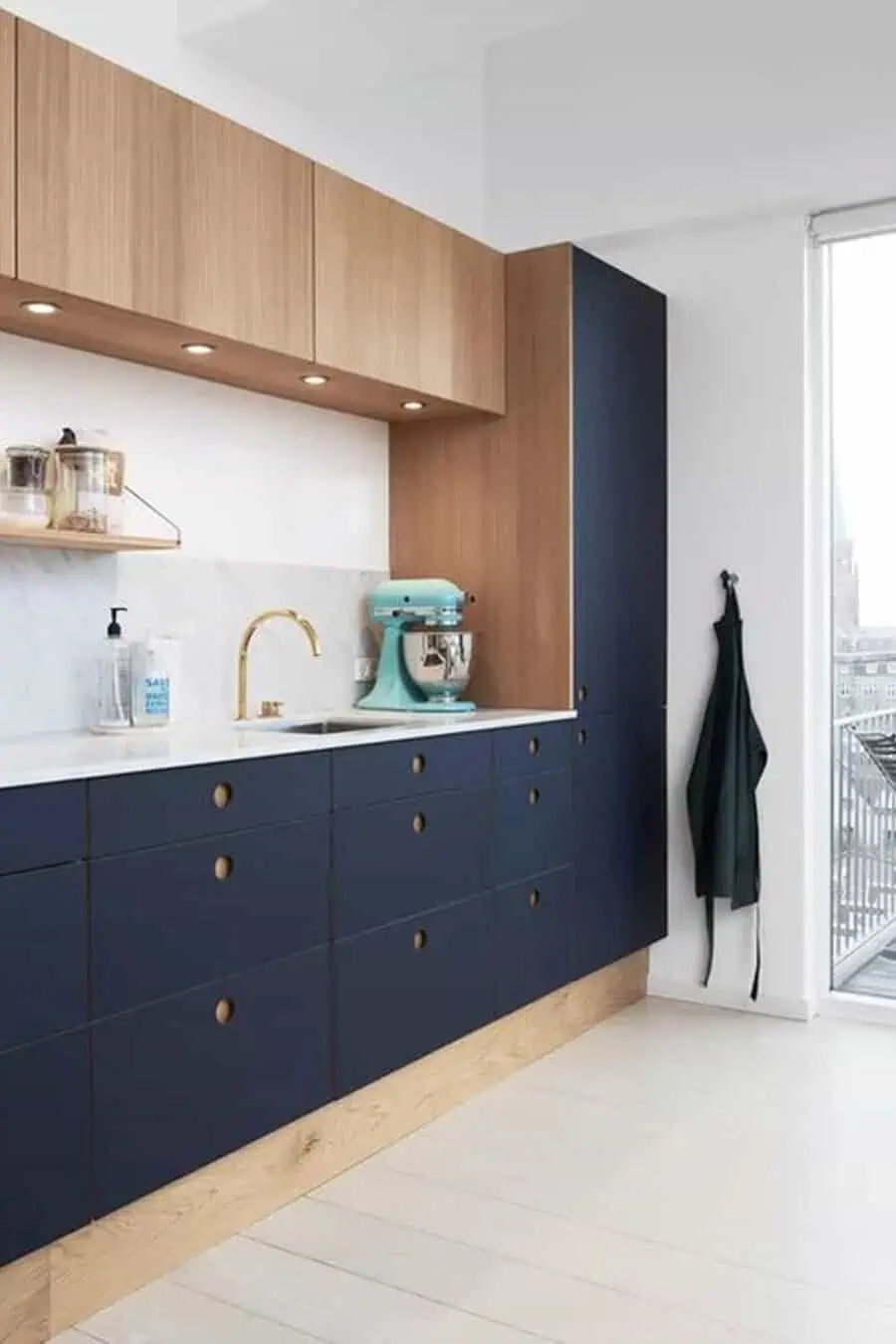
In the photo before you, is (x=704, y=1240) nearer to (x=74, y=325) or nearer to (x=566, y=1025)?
(x=566, y=1025)

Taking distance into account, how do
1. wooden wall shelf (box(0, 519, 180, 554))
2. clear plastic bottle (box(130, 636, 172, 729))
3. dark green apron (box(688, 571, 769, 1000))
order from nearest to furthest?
1. wooden wall shelf (box(0, 519, 180, 554))
2. clear plastic bottle (box(130, 636, 172, 729))
3. dark green apron (box(688, 571, 769, 1000))

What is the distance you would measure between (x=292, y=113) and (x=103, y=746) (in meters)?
2.04

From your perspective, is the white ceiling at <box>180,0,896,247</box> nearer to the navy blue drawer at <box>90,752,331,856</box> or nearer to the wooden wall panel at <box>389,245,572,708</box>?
the wooden wall panel at <box>389,245,572,708</box>

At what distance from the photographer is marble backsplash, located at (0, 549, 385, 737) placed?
2832mm

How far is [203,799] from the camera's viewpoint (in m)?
2.38

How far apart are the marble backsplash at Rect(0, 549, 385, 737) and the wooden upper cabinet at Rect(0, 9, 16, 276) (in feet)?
2.24

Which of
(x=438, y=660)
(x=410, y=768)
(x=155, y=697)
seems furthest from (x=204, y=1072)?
(x=438, y=660)

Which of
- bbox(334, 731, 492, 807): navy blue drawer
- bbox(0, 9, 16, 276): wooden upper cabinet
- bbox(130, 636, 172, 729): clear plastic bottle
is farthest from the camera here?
bbox(130, 636, 172, 729): clear plastic bottle

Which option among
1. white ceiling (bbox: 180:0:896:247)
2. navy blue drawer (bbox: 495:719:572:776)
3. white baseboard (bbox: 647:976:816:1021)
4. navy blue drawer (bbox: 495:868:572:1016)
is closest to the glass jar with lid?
navy blue drawer (bbox: 495:719:572:776)

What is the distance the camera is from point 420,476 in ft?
12.9

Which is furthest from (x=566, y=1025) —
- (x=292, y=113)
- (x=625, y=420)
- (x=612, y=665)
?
(x=292, y=113)

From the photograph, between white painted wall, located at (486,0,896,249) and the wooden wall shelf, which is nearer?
the wooden wall shelf

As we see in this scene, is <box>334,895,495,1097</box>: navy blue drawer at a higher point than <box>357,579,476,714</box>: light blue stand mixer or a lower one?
lower

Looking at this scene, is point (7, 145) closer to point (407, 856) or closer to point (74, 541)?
point (74, 541)
